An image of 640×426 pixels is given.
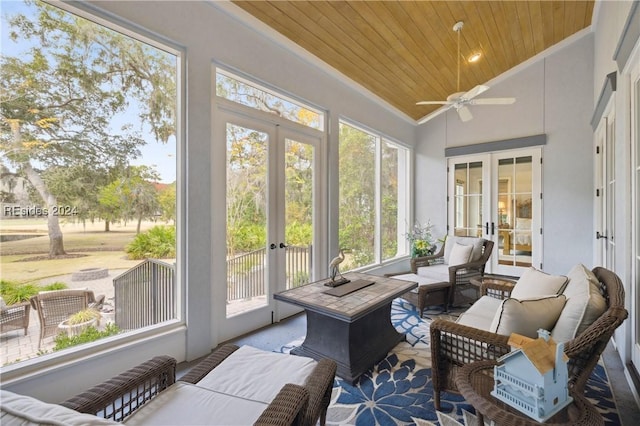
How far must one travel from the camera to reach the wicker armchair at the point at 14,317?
1780 mm

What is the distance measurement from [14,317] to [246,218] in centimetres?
183

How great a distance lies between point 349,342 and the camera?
227cm

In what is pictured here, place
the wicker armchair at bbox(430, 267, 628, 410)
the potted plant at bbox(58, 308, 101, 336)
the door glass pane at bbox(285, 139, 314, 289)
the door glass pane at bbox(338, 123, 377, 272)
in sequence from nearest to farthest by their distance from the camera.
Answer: the wicker armchair at bbox(430, 267, 628, 410), the potted plant at bbox(58, 308, 101, 336), the door glass pane at bbox(285, 139, 314, 289), the door glass pane at bbox(338, 123, 377, 272)

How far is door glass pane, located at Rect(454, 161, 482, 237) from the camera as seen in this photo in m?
5.65

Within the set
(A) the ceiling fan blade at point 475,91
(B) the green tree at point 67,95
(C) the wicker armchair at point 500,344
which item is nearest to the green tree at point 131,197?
(B) the green tree at point 67,95

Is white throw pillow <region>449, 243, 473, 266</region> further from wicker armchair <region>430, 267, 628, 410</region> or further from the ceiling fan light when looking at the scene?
the ceiling fan light

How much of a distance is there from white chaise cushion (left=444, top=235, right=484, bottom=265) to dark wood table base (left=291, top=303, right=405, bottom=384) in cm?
194

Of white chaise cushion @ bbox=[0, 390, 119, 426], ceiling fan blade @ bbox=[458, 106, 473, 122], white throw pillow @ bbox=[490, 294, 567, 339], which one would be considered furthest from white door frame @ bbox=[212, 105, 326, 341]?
white throw pillow @ bbox=[490, 294, 567, 339]

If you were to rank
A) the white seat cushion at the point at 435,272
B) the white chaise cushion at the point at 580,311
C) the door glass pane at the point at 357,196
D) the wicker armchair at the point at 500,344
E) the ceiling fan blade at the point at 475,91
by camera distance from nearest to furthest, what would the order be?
the wicker armchair at the point at 500,344
the white chaise cushion at the point at 580,311
the ceiling fan blade at the point at 475,91
the white seat cushion at the point at 435,272
the door glass pane at the point at 357,196

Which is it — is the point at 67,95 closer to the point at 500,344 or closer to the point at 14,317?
the point at 14,317

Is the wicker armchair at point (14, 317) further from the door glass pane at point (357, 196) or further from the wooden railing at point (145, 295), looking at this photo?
the door glass pane at point (357, 196)

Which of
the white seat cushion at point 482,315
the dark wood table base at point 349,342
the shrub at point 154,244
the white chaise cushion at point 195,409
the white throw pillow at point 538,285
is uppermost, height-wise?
the shrub at point 154,244

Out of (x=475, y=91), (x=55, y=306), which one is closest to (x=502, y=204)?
(x=475, y=91)

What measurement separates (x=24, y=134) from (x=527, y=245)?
646cm
